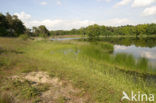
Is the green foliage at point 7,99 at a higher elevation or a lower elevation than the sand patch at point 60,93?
higher

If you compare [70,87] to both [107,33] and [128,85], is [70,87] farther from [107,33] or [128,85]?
[107,33]

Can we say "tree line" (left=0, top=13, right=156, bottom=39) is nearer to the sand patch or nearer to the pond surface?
the pond surface

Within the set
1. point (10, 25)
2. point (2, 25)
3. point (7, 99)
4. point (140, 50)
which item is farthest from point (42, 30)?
point (7, 99)

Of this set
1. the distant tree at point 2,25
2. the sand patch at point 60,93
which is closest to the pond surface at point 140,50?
the sand patch at point 60,93

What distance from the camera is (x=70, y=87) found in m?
5.77

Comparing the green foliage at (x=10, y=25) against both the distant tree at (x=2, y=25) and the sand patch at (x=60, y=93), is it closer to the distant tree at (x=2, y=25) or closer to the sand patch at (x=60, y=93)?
the distant tree at (x=2, y=25)

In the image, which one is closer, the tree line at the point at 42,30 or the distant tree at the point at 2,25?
the distant tree at the point at 2,25

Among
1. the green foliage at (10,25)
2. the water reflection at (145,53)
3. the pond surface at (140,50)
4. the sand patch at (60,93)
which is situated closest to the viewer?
the sand patch at (60,93)

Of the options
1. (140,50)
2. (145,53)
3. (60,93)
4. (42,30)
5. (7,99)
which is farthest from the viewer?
(42,30)

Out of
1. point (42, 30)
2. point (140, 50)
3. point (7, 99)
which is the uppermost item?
point (42, 30)

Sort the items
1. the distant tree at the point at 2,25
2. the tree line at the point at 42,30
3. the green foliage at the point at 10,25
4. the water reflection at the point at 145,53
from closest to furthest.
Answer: the water reflection at the point at 145,53 < the distant tree at the point at 2,25 < the green foliage at the point at 10,25 < the tree line at the point at 42,30

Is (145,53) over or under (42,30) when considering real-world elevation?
under

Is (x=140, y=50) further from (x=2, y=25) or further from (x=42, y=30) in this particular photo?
(x=42, y=30)

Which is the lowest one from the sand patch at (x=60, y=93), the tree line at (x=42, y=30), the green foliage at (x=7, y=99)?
the sand patch at (x=60, y=93)
